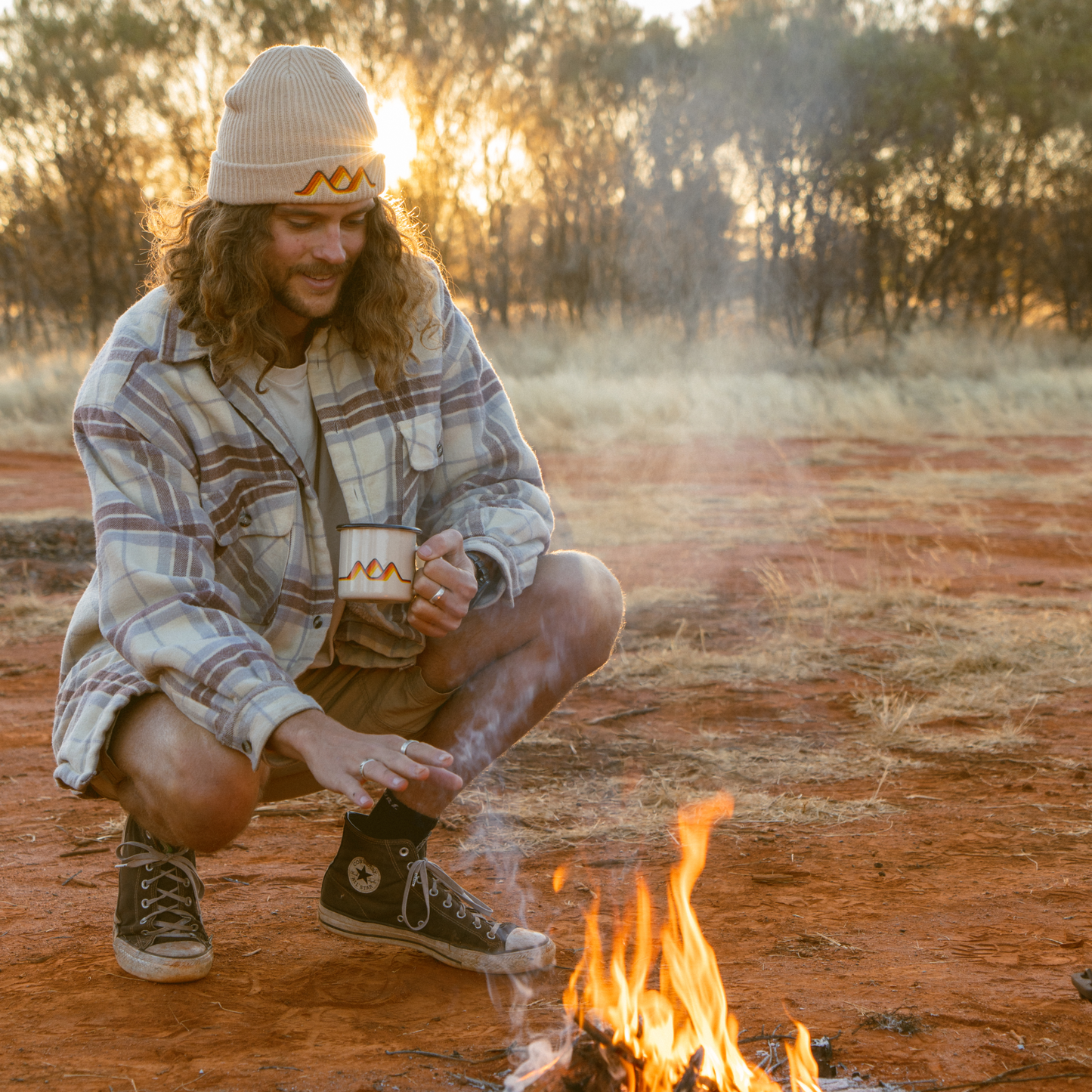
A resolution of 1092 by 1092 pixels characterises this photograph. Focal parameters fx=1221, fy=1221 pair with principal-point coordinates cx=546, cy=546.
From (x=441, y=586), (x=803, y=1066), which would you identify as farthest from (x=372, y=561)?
(x=803, y=1066)

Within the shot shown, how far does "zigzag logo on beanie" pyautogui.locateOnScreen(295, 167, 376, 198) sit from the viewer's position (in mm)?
2328

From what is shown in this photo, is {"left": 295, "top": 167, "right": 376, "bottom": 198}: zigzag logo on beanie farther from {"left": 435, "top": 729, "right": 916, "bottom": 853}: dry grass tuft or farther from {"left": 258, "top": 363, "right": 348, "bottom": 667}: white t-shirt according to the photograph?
{"left": 435, "top": 729, "right": 916, "bottom": 853}: dry grass tuft

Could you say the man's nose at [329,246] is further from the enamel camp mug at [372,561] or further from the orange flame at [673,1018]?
the orange flame at [673,1018]

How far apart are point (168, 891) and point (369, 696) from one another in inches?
21.6

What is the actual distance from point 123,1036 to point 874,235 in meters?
19.8

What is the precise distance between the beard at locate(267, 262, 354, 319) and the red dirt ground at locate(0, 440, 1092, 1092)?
1.30 meters

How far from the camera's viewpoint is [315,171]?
91.4 inches

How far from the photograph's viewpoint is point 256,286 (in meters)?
2.37

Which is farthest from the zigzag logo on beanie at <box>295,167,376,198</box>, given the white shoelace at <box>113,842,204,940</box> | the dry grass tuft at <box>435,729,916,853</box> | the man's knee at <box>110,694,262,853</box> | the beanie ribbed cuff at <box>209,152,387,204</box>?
the dry grass tuft at <box>435,729,916,853</box>

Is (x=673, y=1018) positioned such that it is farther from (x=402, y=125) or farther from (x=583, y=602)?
(x=402, y=125)

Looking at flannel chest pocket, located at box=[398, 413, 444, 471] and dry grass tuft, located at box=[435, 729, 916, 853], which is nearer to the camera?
flannel chest pocket, located at box=[398, 413, 444, 471]

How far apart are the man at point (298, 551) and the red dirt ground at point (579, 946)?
5.4 inches

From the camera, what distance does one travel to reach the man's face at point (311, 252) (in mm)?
2389

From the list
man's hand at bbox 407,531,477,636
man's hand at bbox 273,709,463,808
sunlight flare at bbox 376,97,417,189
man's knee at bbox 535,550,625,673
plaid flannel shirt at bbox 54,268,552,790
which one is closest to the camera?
man's hand at bbox 273,709,463,808
